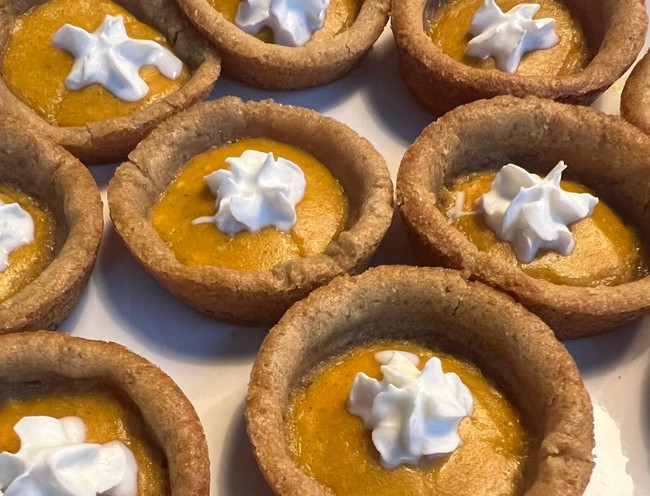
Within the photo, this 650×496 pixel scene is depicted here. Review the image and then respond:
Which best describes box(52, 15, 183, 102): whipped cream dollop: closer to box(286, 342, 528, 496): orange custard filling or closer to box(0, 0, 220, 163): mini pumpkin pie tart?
box(0, 0, 220, 163): mini pumpkin pie tart

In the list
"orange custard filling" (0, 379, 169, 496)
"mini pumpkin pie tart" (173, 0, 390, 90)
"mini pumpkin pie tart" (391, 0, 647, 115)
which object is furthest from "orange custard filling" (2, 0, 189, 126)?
"orange custard filling" (0, 379, 169, 496)

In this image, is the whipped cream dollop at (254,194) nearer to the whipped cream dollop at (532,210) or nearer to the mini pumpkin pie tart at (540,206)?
the mini pumpkin pie tart at (540,206)

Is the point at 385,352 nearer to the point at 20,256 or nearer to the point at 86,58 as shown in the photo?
the point at 20,256

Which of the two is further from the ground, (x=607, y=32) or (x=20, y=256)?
(x=607, y=32)

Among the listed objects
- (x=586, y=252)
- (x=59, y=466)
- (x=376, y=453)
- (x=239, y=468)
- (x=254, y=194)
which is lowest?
(x=239, y=468)

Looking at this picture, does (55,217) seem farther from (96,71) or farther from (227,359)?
(227,359)

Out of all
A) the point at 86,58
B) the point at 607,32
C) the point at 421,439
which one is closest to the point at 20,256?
the point at 86,58

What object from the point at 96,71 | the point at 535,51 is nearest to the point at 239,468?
the point at 96,71

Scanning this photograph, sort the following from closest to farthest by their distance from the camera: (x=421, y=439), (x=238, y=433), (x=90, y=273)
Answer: (x=421, y=439), (x=238, y=433), (x=90, y=273)
